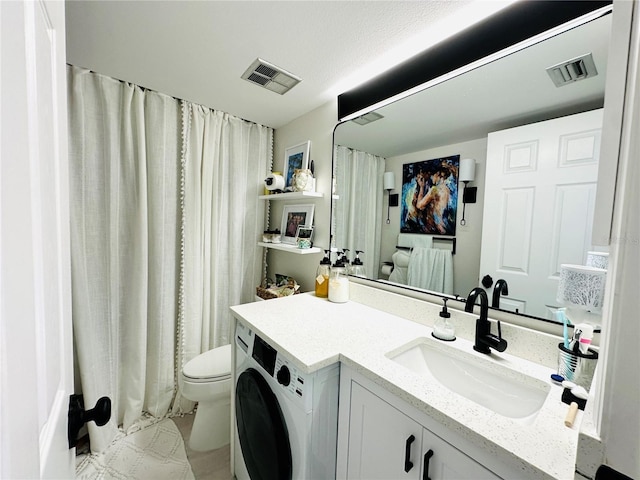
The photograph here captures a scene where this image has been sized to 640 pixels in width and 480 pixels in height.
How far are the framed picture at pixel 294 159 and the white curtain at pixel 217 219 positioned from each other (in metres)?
0.26

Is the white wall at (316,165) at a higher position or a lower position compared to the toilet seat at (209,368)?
higher

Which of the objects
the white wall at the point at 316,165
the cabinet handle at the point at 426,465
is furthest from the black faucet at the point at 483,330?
the white wall at the point at 316,165

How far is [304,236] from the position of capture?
2.00 metres

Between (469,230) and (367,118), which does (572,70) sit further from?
(367,118)

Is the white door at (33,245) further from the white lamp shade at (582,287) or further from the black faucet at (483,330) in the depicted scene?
the white lamp shade at (582,287)

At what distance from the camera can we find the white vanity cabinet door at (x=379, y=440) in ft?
2.53

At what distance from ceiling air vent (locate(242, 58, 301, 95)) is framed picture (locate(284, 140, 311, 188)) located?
434 mm

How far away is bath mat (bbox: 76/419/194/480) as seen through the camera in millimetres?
1495

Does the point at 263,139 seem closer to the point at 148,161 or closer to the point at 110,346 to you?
the point at 148,161

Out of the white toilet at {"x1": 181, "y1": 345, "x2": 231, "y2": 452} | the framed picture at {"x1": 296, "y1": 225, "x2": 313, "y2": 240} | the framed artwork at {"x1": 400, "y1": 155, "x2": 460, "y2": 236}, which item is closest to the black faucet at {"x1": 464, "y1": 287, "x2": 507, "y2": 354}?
the framed artwork at {"x1": 400, "y1": 155, "x2": 460, "y2": 236}

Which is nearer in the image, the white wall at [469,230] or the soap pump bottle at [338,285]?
the white wall at [469,230]

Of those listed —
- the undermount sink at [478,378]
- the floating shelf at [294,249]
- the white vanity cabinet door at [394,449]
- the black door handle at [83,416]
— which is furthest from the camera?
the floating shelf at [294,249]

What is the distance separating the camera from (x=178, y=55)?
4.50ft

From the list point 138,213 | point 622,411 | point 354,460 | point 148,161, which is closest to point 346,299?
point 354,460
